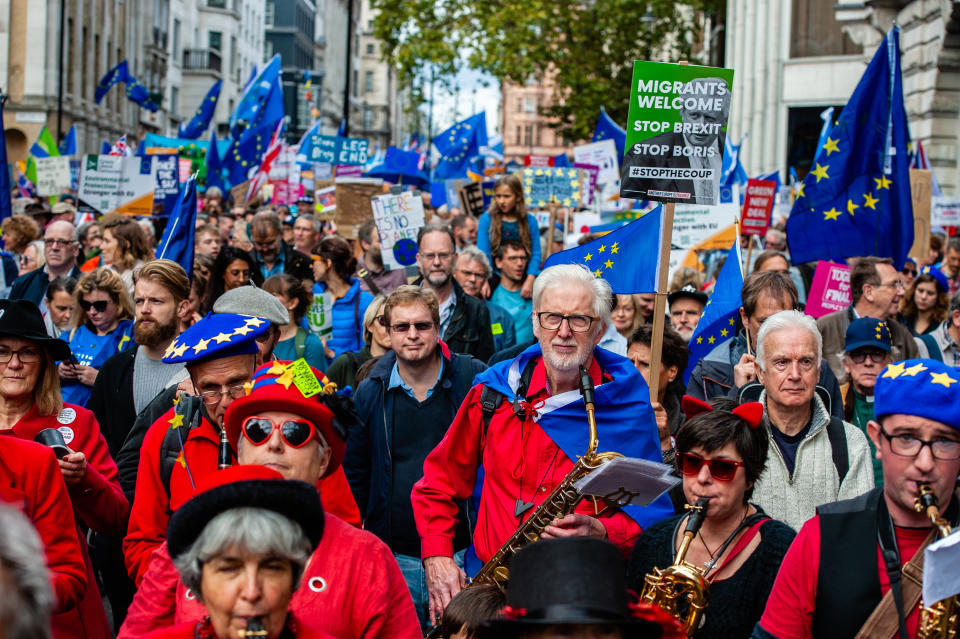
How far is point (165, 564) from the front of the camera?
3.57 meters

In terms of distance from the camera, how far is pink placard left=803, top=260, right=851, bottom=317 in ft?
28.8

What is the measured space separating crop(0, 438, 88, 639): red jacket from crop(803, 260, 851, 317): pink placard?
20.3ft

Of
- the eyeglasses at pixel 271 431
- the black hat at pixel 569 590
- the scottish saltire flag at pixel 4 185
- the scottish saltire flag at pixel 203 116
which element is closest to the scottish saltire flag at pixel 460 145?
the scottish saltire flag at pixel 203 116

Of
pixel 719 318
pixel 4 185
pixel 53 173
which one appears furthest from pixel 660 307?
pixel 53 173

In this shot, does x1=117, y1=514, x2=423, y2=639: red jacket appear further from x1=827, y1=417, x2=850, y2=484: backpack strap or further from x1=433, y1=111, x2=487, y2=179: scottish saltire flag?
x1=433, y1=111, x2=487, y2=179: scottish saltire flag

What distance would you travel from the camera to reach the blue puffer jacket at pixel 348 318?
367 inches

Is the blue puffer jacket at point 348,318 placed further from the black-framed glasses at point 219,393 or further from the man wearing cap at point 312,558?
the man wearing cap at point 312,558

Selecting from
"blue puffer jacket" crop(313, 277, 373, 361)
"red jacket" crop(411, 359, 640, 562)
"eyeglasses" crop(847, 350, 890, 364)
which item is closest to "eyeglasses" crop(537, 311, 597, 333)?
"red jacket" crop(411, 359, 640, 562)

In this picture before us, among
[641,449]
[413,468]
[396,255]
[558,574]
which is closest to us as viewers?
[558,574]

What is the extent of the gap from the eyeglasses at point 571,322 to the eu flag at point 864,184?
17.9 ft

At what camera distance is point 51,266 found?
33.3 feet

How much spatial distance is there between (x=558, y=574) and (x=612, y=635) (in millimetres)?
200

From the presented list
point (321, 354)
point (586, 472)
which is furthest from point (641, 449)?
point (321, 354)

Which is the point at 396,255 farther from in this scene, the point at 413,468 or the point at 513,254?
the point at 413,468
